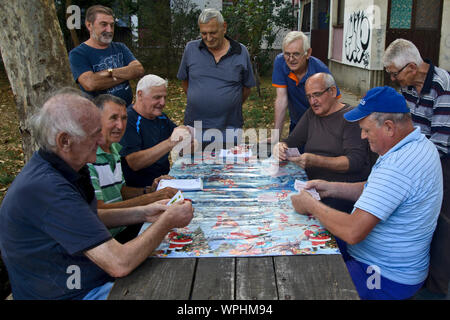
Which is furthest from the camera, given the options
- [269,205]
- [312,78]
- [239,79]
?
[239,79]

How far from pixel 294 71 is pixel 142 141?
1634 mm

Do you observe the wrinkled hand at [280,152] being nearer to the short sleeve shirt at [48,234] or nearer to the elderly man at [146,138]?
the elderly man at [146,138]

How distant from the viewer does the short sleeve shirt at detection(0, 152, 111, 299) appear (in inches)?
65.4

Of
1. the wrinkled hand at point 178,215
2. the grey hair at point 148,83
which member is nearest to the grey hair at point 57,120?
the wrinkled hand at point 178,215

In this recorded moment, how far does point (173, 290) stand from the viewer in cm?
164

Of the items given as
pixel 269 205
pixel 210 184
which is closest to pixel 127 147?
pixel 210 184

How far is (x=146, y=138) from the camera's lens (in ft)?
11.9

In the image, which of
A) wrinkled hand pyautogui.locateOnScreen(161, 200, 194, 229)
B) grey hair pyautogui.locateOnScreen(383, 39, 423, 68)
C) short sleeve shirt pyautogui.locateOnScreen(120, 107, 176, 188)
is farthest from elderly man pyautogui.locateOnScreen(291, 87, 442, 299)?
short sleeve shirt pyautogui.locateOnScreen(120, 107, 176, 188)

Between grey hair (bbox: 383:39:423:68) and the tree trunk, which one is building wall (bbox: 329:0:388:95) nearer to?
grey hair (bbox: 383:39:423:68)

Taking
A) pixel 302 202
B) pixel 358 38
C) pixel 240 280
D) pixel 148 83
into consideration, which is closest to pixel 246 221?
pixel 302 202

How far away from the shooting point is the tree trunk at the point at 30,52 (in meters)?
3.34

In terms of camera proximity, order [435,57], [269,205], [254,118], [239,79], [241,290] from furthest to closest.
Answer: [435,57]
[254,118]
[239,79]
[269,205]
[241,290]
